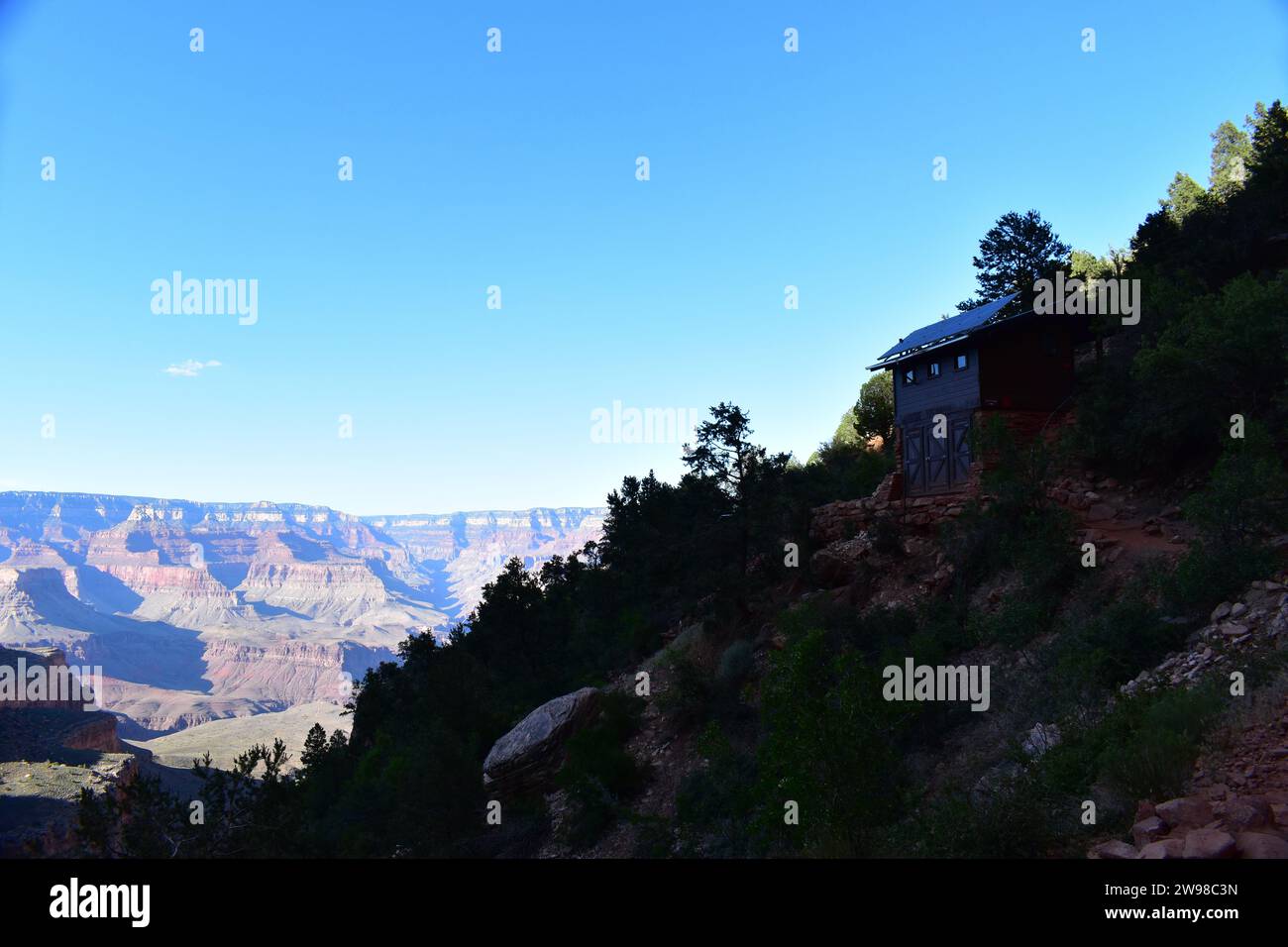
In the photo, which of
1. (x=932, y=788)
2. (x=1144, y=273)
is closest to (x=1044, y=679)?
(x=932, y=788)

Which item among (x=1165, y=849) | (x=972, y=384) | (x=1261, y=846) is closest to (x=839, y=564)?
(x=972, y=384)

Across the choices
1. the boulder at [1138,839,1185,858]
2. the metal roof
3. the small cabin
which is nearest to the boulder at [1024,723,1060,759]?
the boulder at [1138,839,1185,858]

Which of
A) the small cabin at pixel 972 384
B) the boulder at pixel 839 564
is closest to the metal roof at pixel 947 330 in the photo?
the small cabin at pixel 972 384

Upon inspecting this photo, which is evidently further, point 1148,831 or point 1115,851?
point 1148,831

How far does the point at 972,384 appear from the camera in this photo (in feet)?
88.9

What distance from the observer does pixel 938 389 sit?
28906 millimetres

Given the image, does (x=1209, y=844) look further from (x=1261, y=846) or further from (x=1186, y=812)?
(x=1186, y=812)

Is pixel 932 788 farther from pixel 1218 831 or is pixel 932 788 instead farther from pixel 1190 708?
pixel 1218 831

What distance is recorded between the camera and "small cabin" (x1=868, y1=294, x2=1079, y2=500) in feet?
87.9

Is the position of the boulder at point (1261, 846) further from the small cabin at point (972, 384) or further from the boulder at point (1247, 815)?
the small cabin at point (972, 384)

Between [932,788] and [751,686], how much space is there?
1014 centimetres

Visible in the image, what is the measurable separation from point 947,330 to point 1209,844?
25.3m
